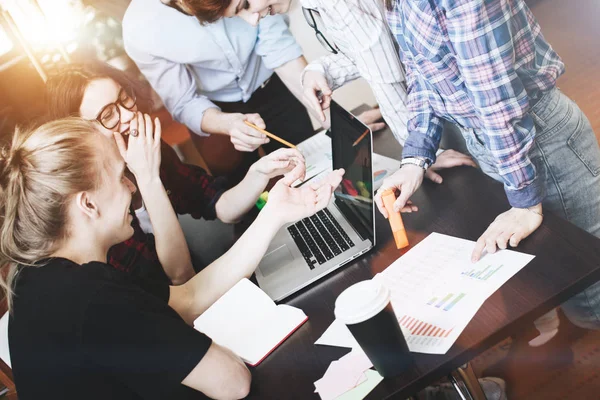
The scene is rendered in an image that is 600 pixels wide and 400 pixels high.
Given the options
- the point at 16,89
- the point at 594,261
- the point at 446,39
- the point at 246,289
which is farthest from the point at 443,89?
the point at 16,89

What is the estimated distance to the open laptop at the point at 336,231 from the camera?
125 cm

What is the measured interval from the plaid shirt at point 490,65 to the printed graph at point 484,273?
0.15m

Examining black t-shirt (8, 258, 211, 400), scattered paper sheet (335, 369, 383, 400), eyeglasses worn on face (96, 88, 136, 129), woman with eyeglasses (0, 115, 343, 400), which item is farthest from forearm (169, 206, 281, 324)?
eyeglasses worn on face (96, 88, 136, 129)

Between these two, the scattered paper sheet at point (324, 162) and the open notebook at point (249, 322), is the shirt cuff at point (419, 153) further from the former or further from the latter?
the open notebook at point (249, 322)

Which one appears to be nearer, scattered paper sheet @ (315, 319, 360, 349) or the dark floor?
scattered paper sheet @ (315, 319, 360, 349)

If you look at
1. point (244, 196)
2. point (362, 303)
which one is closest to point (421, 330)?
point (362, 303)

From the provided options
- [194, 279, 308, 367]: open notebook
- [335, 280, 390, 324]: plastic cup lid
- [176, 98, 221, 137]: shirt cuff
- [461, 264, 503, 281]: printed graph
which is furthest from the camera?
[176, 98, 221, 137]: shirt cuff

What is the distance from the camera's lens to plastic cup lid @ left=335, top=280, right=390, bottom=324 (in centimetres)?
79

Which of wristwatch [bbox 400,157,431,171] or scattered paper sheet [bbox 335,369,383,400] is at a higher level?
wristwatch [bbox 400,157,431,171]

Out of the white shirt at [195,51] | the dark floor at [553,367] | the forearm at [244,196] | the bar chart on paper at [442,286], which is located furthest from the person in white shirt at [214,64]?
the dark floor at [553,367]

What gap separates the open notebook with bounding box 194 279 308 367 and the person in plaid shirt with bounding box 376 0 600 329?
0.36m

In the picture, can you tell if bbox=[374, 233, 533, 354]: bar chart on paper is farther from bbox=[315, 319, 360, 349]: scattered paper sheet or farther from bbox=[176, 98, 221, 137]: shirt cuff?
bbox=[176, 98, 221, 137]: shirt cuff

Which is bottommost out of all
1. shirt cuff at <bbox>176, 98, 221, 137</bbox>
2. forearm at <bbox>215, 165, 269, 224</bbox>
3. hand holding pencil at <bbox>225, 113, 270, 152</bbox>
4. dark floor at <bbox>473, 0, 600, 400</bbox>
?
dark floor at <bbox>473, 0, 600, 400</bbox>

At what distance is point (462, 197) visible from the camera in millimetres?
1275
